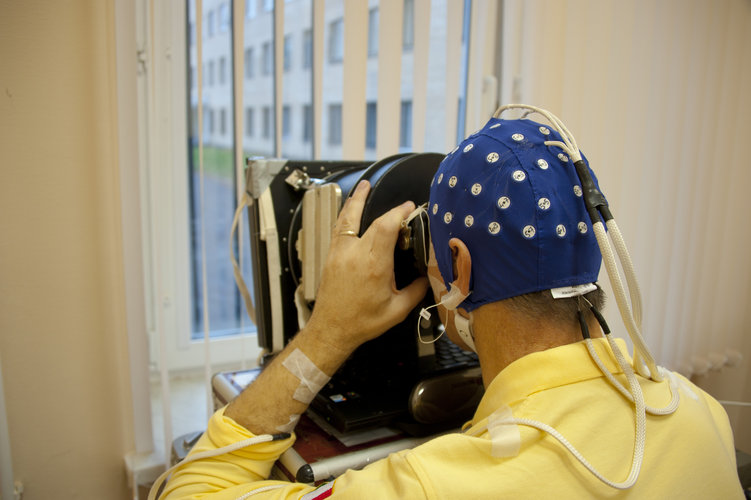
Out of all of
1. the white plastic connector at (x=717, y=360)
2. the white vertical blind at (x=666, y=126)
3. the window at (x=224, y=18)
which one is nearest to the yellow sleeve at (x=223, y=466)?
the window at (x=224, y=18)

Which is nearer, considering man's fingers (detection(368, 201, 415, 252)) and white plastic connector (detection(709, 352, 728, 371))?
man's fingers (detection(368, 201, 415, 252))

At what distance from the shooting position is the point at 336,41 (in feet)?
5.38

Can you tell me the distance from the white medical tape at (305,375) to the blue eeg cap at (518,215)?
0.31 m

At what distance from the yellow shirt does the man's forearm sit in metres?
0.11

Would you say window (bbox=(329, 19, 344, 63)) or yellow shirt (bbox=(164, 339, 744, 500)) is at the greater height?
window (bbox=(329, 19, 344, 63))

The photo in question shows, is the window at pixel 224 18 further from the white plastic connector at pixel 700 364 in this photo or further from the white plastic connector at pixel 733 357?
the white plastic connector at pixel 733 357

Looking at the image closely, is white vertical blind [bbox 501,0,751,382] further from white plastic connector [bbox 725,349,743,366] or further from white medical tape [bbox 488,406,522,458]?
white medical tape [bbox 488,406,522,458]

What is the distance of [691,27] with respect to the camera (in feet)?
6.64

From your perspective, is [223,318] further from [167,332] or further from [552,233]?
[552,233]

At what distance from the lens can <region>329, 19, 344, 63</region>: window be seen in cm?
162

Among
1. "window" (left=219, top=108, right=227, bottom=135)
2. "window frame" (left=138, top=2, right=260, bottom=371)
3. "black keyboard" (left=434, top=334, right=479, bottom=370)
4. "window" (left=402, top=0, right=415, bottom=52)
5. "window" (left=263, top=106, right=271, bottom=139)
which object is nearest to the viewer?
"black keyboard" (left=434, top=334, right=479, bottom=370)

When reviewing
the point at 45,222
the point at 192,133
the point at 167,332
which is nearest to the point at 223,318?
the point at 167,332

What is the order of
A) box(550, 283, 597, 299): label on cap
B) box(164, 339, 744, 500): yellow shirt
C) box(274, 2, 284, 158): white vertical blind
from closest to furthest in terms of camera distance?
box(164, 339, 744, 500): yellow shirt, box(550, 283, 597, 299): label on cap, box(274, 2, 284, 158): white vertical blind

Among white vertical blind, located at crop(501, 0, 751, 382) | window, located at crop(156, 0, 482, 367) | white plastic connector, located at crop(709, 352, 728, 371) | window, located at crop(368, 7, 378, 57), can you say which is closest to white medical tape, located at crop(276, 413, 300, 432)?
window, located at crop(156, 0, 482, 367)
